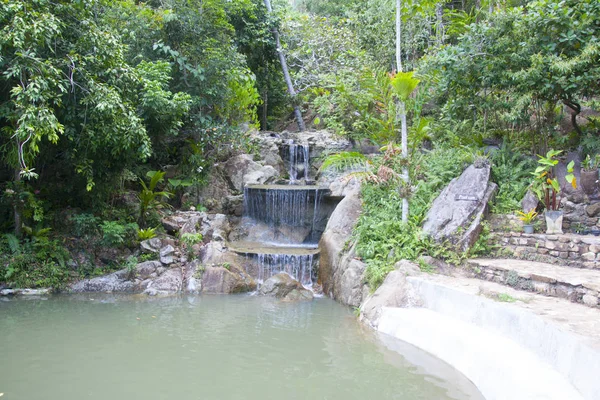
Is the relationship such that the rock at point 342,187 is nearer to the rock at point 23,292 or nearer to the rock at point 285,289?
the rock at point 285,289

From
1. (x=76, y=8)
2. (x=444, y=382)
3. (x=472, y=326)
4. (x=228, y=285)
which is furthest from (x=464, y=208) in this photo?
(x=76, y=8)

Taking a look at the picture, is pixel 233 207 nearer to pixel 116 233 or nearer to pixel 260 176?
pixel 260 176

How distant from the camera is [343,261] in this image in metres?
9.03

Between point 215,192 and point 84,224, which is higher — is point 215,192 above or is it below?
above

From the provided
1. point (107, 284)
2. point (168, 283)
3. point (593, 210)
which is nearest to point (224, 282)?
point (168, 283)

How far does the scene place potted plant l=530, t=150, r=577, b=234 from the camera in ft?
24.1

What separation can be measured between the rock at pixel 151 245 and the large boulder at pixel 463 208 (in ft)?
20.1

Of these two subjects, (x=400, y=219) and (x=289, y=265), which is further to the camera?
(x=289, y=265)

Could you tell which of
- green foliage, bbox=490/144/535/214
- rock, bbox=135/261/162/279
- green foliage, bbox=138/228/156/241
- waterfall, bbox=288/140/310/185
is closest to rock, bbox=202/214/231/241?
green foliage, bbox=138/228/156/241

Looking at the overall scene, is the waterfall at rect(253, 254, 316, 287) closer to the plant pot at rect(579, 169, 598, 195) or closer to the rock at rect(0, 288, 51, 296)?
the rock at rect(0, 288, 51, 296)

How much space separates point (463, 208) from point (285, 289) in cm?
392

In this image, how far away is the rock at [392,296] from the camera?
6.85m

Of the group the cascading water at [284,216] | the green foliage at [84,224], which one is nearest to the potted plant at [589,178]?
the cascading water at [284,216]

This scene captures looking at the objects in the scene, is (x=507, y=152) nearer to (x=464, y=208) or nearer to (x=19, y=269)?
(x=464, y=208)
